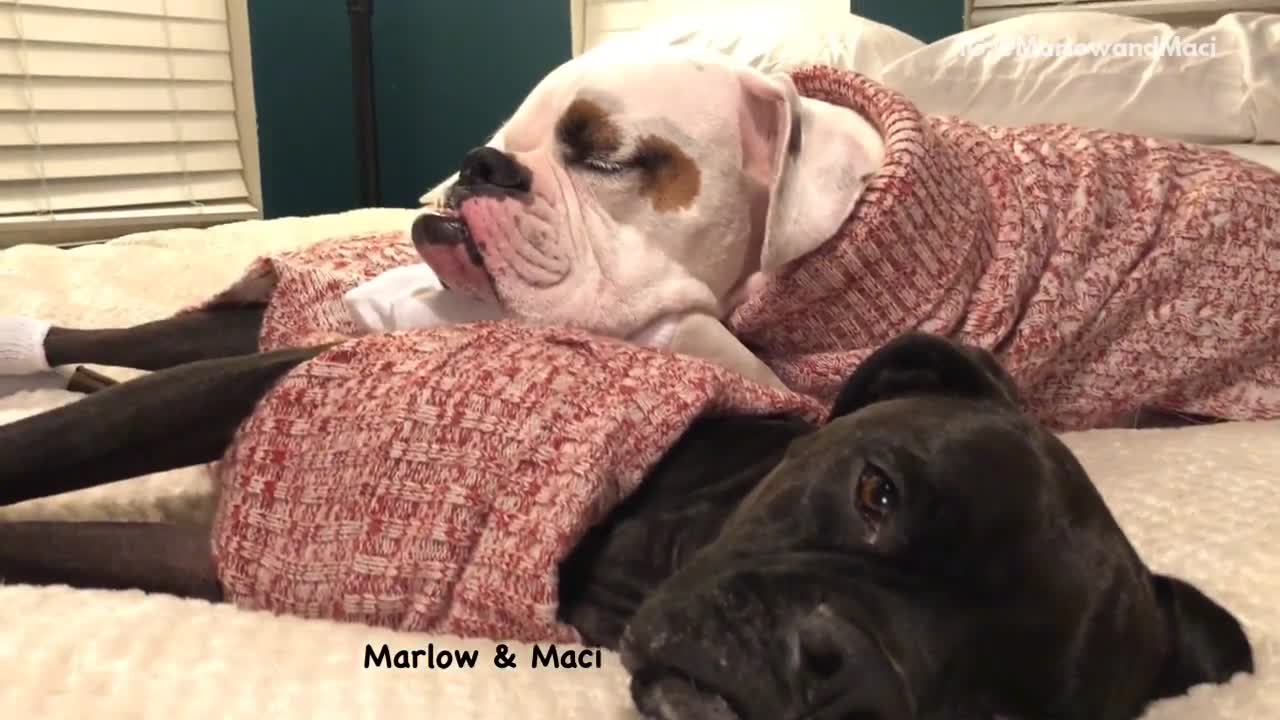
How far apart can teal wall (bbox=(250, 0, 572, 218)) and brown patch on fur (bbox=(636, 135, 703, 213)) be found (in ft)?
9.34

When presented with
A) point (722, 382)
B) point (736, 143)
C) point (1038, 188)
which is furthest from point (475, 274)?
point (1038, 188)

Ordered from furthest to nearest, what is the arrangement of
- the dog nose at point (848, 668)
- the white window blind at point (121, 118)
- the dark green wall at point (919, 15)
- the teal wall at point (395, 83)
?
1. the teal wall at point (395, 83)
2. the white window blind at point (121, 118)
3. the dark green wall at point (919, 15)
4. the dog nose at point (848, 668)

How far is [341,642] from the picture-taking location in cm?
85

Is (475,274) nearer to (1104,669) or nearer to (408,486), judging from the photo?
(408,486)

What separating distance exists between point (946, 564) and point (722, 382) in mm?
304

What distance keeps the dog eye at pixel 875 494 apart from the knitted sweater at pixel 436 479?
0.60 feet

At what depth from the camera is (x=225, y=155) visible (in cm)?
407

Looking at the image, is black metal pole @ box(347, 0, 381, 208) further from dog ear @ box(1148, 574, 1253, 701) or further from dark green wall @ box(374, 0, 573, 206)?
dog ear @ box(1148, 574, 1253, 701)

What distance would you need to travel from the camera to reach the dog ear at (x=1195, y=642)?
866mm

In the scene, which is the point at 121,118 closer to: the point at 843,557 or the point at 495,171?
the point at 495,171

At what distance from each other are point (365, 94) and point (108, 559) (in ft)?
11.1

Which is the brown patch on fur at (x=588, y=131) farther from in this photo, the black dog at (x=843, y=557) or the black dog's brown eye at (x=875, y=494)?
the black dog's brown eye at (x=875, y=494)

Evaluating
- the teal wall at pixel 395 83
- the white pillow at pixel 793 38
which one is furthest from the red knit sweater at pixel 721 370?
the teal wall at pixel 395 83

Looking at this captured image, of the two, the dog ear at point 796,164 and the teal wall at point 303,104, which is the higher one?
the dog ear at point 796,164
